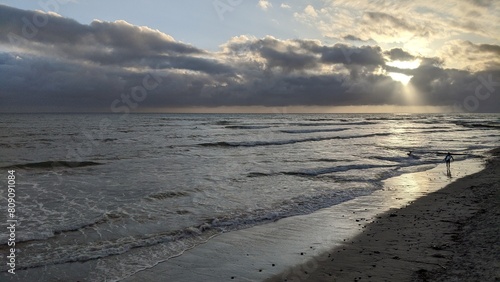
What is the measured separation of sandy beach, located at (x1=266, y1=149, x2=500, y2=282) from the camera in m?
6.63

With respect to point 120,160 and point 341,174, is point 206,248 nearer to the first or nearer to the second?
point 341,174

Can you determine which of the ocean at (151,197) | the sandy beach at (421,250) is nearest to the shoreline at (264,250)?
the sandy beach at (421,250)

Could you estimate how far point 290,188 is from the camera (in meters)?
17.0

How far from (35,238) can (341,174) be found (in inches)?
650

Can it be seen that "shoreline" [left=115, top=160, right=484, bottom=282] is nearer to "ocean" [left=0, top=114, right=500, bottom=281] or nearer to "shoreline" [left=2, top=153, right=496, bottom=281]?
"shoreline" [left=2, top=153, right=496, bottom=281]

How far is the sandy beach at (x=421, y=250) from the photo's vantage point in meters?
6.63

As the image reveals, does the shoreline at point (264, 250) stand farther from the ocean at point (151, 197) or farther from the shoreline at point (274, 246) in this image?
the ocean at point (151, 197)

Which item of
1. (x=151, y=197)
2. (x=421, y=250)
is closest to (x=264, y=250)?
(x=421, y=250)

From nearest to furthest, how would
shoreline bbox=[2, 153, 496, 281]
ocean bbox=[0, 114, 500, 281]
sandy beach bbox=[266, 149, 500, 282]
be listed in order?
sandy beach bbox=[266, 149, 500, 282] → shoreline bbox=[2, 153, 496, 281] → ocean bbox=[0, 114, 500, 281]

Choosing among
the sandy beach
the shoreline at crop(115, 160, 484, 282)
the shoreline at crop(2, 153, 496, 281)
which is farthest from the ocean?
the sandy beach

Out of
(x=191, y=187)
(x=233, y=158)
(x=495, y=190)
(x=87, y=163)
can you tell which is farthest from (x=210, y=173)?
(x=495, y=190)

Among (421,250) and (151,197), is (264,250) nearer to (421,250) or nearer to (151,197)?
(421,250)

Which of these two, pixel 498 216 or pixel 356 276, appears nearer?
pixel 356 276

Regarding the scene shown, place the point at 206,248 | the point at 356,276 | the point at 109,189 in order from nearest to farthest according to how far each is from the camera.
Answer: the point at 356,276, the point at 206,248, the point at 109,189
